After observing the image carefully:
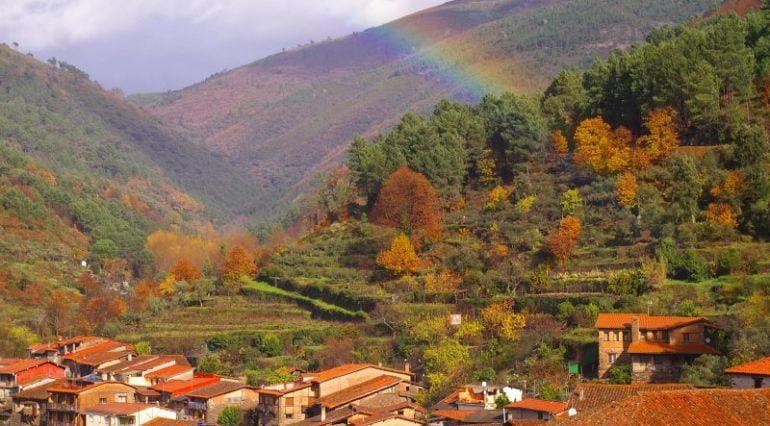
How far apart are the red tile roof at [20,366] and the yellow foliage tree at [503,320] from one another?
20.5m

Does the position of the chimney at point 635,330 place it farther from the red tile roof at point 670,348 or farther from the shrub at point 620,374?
the shrub at point 620,374

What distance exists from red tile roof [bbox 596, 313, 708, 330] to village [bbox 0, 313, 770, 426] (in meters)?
0.03

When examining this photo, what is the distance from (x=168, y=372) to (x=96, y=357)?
6.00 metres

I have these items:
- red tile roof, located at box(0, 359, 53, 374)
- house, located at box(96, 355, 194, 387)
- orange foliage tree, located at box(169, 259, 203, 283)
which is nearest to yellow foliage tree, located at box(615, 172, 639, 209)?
house, located at box(96, 355, 194, 387)

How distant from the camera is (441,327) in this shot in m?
52.7

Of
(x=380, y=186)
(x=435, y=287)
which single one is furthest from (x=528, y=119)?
(x=435, y=287)

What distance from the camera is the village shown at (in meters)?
38.8

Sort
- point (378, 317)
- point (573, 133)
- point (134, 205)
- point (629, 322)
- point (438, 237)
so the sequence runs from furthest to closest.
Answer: point (134, 205), point (573, 133), point (438, 237), point (378, 317), point (629, 322)

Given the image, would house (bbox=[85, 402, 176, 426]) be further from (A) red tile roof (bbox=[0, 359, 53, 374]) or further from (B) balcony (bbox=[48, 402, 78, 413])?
(A) red tile roof (bbox=[0, 359, 53, 374])

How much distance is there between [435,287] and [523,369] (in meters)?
10.8

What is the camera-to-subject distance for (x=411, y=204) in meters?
64.9

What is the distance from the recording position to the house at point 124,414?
162 feet

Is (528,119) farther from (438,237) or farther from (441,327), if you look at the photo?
(441,327)

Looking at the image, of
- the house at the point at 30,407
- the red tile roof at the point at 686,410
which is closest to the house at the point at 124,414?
the house at the point at 30,407
